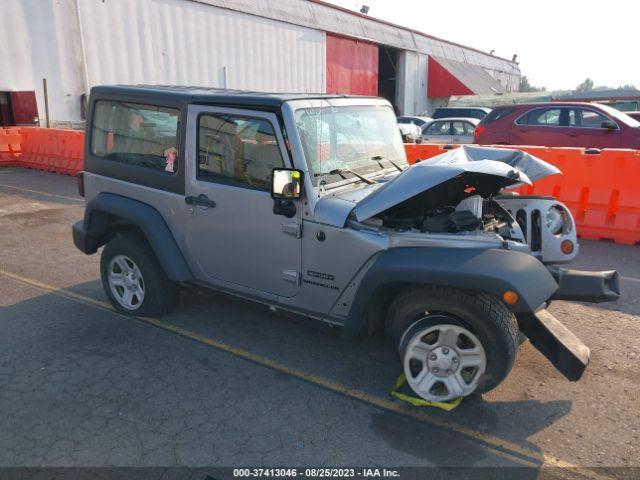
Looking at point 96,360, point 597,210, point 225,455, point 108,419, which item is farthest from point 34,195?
point 597,210

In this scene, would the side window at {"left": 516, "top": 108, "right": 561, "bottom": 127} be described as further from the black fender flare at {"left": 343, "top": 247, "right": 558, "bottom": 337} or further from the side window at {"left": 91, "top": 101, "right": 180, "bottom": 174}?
the side window at {"left": 91, "top": 101, "right": 180, "bottom": 174}

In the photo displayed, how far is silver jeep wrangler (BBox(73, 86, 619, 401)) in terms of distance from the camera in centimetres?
312

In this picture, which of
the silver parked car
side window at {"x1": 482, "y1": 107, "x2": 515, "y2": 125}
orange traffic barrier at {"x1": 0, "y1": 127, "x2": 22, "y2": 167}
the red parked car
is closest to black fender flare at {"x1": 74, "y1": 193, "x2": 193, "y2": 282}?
the red parked car

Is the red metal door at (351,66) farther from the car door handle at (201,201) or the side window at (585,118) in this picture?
the car door handle at (201,201)

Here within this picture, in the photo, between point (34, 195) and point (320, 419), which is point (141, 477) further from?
point (34, 195)

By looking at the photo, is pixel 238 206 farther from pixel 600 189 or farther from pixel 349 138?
pixel 600 189

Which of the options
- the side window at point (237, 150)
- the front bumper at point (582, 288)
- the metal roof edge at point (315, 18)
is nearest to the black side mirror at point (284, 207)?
the side window at point (237, 150)

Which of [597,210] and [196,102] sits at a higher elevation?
[196,102]

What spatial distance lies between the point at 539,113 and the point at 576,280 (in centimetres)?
830

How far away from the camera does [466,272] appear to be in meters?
2.97

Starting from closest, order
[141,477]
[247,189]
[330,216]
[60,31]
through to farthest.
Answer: [141,477], [330,216], [247,189], [60,31]

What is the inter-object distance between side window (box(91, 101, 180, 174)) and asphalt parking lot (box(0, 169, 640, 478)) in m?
1.48

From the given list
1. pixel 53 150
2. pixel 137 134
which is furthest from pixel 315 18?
pixel 137 134

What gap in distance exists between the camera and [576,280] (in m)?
3.42
